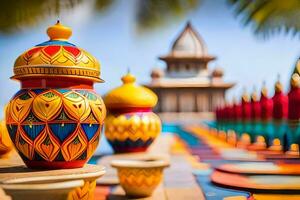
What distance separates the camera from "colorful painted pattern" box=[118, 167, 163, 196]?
3448 mm

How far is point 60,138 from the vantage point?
255 cm

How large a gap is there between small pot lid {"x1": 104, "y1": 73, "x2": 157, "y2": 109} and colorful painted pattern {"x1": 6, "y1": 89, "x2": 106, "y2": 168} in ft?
9.17

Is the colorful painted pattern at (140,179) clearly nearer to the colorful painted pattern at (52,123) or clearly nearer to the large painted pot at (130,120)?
the colorful painted pattern at (52,123)

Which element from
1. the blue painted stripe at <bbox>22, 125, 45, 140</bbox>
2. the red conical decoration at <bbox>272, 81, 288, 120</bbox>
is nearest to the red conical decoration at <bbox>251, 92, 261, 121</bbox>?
the red conical decoration at <bbox>272, 81, 288, 120</bbox>

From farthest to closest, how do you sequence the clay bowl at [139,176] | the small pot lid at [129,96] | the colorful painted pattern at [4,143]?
the small pot lid at [129,96] < the colorful painted pattern at [4,143] < the clay bowl at [139,176]

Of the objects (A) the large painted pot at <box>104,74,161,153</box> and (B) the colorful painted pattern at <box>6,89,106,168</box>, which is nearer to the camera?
(B) the colorful painted pattern at <box>6,89,106,168</box>

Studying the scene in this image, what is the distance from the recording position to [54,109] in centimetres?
252

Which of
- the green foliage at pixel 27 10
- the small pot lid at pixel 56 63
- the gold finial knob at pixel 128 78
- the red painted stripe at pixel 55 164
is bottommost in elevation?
the red painted stripe at pixel 55 164

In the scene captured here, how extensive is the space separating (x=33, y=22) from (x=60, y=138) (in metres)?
4.77

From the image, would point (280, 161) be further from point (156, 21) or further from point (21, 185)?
point (21, 185)

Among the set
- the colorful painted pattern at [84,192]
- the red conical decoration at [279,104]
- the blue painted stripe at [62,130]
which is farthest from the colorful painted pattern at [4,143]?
the red conical decoration at [279,104]

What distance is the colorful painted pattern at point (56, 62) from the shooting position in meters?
2.57

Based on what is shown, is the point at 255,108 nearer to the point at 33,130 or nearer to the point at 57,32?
the point at 57,32

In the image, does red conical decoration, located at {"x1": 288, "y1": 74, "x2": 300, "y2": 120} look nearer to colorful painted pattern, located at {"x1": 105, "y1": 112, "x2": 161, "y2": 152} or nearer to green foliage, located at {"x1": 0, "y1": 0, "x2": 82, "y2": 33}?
colorful painted pattern, located at {"x1": 105, "y1": 112, "x2": 161, "y2": 152}
